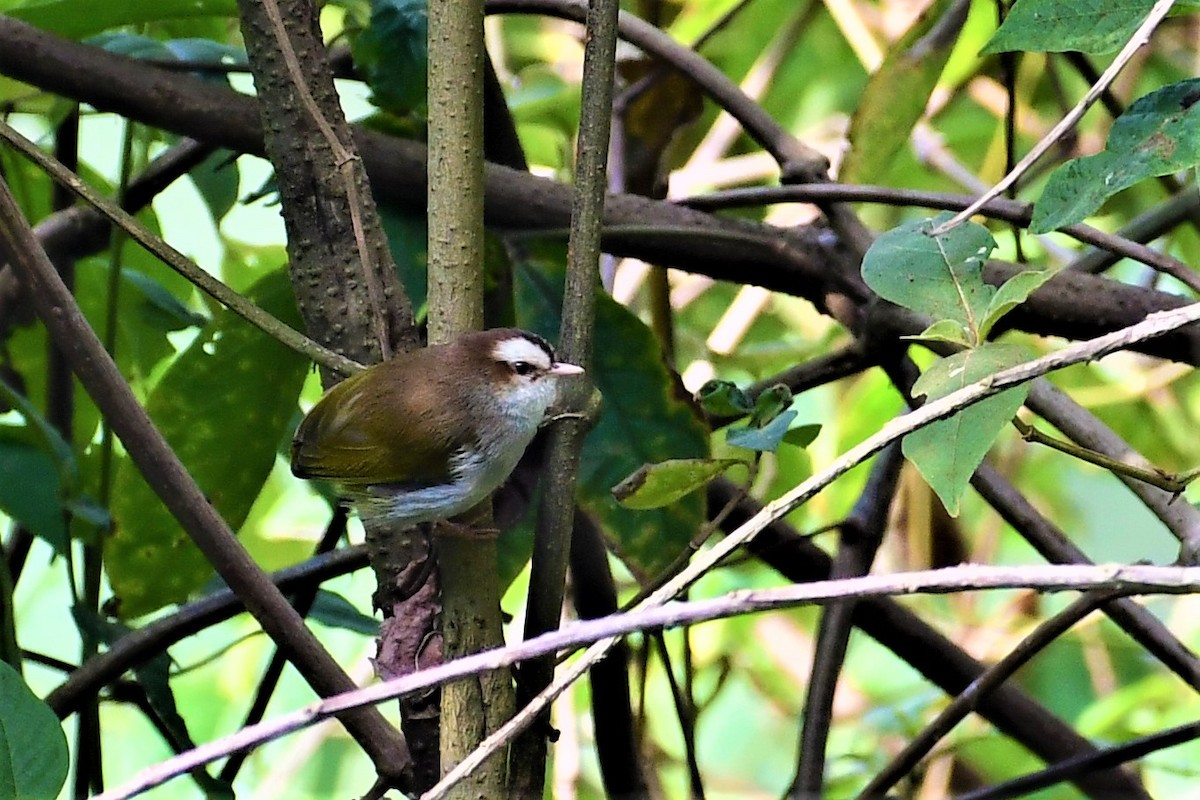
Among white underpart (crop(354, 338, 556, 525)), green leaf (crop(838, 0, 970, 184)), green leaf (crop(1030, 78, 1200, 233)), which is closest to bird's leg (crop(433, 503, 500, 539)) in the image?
white underpart (crop(354, 338, 556, 525))

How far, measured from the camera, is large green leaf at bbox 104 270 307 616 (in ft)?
3.31

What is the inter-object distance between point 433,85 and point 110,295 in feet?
1.62

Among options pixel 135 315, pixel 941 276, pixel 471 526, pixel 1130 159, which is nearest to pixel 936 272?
pixel 941 276

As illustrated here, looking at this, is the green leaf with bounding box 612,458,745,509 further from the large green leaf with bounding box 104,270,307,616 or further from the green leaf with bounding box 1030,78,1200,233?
the large green leaf with bounding box 104,270,307,616

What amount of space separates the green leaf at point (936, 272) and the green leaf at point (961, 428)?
40mm

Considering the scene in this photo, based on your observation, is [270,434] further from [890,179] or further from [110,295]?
[890,179]

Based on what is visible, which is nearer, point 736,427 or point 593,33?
point 593,33

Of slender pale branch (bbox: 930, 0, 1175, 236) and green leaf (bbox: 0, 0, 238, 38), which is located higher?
green leaf (bbox: 0, 0, 238, 38)

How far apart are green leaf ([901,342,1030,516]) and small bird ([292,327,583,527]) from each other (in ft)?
1.27

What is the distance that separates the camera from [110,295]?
1.07 metres

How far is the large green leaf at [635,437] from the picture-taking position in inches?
35.4

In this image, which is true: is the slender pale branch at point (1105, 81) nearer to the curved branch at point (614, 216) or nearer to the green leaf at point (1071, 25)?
the green leaf at point (1071, 25)

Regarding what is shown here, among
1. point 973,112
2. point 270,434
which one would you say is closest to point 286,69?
point 270,434

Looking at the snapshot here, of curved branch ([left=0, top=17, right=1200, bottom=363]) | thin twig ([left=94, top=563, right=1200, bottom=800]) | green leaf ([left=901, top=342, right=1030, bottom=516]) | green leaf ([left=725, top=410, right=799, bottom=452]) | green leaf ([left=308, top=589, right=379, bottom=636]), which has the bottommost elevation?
thin twig ([left=94, top=563, right=1200, bottom=800])
